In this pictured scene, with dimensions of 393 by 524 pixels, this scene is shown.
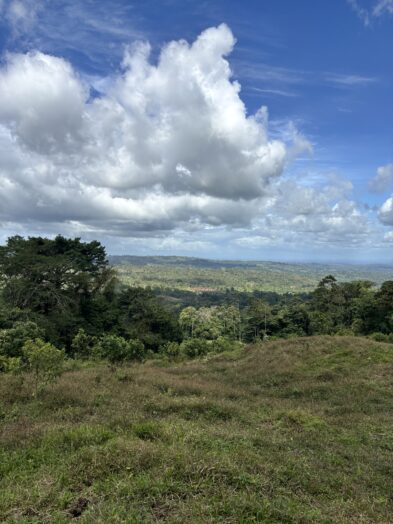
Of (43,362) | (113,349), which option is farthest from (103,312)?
(43,362)

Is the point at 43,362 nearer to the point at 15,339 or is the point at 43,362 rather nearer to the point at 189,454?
→ the point at 189,454

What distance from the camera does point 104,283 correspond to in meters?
45.3

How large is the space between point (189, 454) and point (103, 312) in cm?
3740

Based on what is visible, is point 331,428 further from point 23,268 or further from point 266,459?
point 23,268

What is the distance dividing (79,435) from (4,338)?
737 inches

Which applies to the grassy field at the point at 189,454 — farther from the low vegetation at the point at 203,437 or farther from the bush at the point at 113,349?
the bush at the point at 113,349

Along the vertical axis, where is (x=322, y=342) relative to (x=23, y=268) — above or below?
below

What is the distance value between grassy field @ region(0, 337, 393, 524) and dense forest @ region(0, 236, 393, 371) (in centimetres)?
1360

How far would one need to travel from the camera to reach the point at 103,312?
1672 inches

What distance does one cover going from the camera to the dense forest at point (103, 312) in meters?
28.6

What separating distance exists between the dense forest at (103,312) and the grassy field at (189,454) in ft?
44.6

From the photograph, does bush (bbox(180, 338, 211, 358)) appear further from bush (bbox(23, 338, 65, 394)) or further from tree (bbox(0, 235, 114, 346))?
bush (bbox(23, 338, 65, 394))

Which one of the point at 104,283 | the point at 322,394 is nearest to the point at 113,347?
the point at 322,394

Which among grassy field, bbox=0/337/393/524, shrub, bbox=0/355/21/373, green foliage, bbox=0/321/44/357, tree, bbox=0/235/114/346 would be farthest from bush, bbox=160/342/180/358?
grassy field, bbox=0/337/393/524
